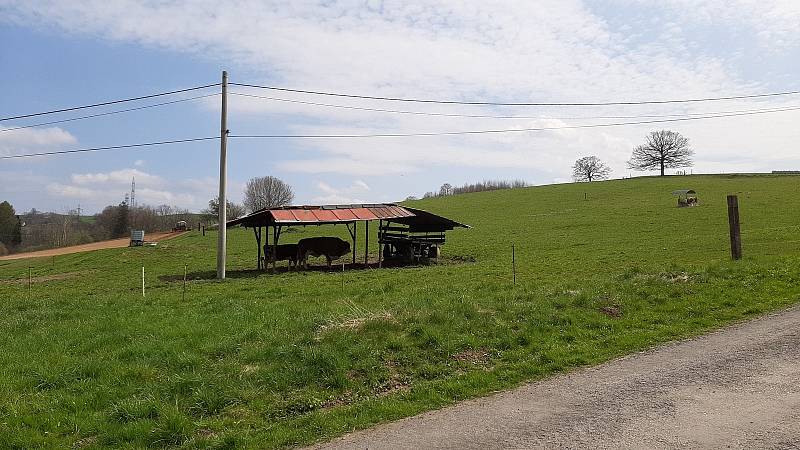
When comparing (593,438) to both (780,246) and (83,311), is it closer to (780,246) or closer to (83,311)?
(83,311)

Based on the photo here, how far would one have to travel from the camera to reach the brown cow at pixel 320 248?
86.4 ft

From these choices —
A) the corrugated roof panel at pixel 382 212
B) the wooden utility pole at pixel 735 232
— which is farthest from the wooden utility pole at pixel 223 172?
the wooden utility pole at pixel 735 232

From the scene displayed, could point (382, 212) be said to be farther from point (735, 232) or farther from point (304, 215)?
point (735, 232)

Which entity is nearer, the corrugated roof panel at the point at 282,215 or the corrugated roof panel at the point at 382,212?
the corrugated roof panel at the point at 282,215

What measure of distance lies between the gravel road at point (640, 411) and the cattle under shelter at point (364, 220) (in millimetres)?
18887

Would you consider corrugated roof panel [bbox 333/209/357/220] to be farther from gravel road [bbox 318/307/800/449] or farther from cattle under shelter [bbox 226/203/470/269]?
gravel road [bbox 318/307/800/449]

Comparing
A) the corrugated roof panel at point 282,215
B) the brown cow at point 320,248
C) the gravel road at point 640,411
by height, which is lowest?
the gravel road at point 640,411

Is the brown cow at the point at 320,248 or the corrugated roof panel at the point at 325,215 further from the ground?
the corrugated roof panel at the point at 325,215

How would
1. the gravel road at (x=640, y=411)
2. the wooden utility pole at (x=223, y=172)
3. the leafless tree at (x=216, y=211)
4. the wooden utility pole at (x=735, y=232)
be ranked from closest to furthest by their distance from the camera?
the gravel road at (x=640, y=411), the wooden utility pole at (x=735, y=232), the wooden utility pole at (x=223, y=172), the leafless tree at (x=216, y=211)

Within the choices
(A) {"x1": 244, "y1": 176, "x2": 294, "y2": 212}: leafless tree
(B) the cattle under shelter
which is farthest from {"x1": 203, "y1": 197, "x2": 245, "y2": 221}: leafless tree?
(B) the cattle under shelter

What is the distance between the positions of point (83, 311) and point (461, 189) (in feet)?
343

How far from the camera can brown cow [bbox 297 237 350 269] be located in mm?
26344

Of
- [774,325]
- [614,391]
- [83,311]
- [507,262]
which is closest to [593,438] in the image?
[614,391]

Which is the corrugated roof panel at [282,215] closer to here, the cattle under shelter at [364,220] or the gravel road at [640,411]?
the cattle under shelter at [364,220]
